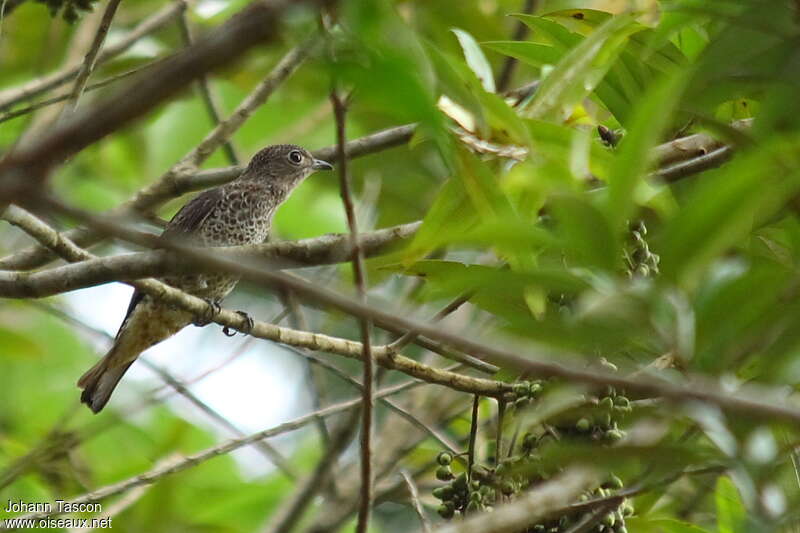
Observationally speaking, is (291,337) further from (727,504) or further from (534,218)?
(727,504)

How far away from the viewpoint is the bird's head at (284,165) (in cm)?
570

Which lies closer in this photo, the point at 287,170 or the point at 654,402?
the point at 654,402

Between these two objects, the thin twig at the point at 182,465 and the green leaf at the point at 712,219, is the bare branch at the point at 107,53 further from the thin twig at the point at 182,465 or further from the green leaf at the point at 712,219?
the green leaf at the point at 712,219

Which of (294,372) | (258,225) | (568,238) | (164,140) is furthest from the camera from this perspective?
(294,372)

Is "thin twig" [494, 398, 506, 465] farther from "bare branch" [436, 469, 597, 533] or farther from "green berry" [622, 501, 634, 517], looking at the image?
"bare branch" [436, 469, 597, 533]

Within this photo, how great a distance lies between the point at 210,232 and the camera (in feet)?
18.2

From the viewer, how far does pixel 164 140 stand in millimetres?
6047

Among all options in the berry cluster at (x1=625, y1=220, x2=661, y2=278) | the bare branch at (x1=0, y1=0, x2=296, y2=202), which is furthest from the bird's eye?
the bare branch at (x1=0, y1=0, x2=296, y2=202)

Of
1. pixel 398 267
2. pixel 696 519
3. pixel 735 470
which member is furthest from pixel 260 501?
pixel 735 470

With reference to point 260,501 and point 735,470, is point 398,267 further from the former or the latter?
point 260,501

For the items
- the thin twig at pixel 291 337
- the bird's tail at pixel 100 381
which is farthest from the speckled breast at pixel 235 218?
the thin twig at pixel 291 337

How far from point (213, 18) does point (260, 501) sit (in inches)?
94.7

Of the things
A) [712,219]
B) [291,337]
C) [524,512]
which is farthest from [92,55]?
[712,219]

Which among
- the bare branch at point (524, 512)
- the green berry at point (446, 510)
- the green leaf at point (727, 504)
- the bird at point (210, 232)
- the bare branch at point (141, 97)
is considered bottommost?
the green leaf at point (727, 504)
